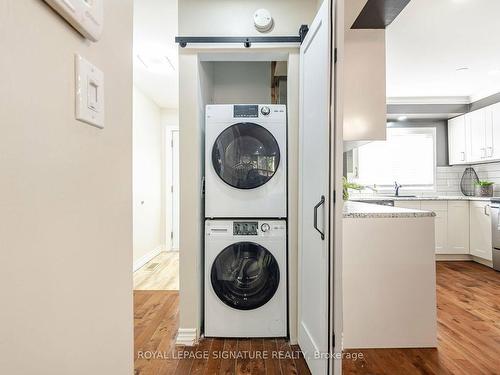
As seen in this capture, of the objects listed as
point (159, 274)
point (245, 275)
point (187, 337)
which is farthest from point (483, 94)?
point (159, 274)

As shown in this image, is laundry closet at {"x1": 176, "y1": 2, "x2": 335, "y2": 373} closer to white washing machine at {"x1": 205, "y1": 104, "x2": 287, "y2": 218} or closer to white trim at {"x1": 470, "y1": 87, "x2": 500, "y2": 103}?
white washing machine at {"x1": 205, "y1": 104, "x2": 287, "y2": 218}

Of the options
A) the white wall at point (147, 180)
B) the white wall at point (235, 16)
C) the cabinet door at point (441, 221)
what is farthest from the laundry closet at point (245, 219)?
the cabinet door at point (441, 221)

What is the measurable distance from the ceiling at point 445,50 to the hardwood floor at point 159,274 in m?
3.53

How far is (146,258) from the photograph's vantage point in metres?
4.18

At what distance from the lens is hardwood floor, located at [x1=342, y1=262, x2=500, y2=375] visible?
1.80 m

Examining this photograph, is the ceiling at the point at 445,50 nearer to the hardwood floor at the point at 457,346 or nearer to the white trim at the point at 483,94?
the white trim at the point at 483,94
